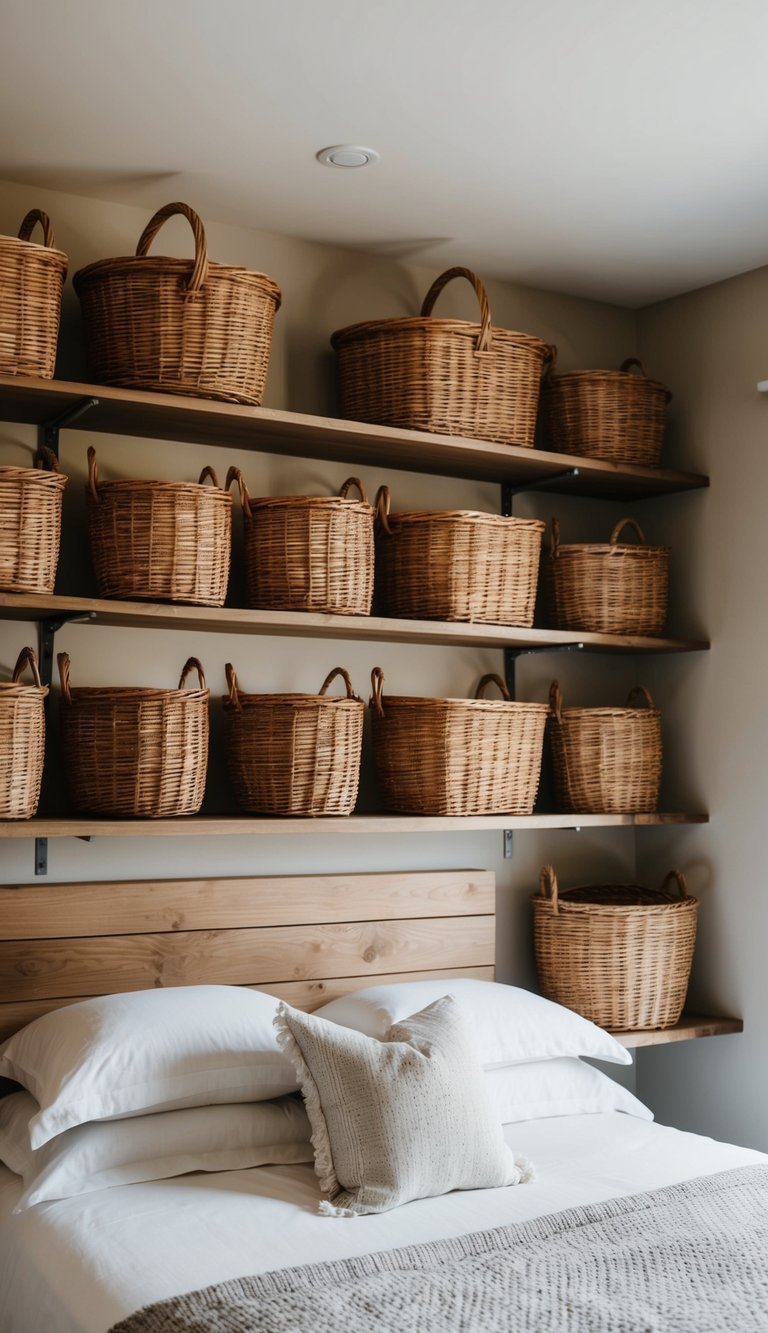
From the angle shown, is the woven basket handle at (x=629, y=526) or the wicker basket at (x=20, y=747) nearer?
the wicker basket at (x=20, y=747)

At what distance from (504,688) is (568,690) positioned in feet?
1.00

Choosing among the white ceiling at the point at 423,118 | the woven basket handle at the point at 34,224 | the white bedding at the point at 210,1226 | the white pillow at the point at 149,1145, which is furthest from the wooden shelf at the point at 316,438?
the white bedding at the point at 210,1226

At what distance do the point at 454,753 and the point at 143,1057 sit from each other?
98cm

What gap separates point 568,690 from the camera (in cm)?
348

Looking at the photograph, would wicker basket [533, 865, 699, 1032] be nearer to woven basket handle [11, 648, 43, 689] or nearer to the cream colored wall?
the cream colored wall

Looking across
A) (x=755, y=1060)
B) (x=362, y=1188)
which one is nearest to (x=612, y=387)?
(x=755, y=1060)

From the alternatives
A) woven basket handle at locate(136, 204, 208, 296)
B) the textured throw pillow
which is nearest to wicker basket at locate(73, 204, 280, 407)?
woven basket handle at locate(136, 204, 208, 296)

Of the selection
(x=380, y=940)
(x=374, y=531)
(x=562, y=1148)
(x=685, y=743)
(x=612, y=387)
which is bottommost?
(x=562, y=1148)

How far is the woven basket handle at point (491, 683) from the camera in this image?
3246 millimetres

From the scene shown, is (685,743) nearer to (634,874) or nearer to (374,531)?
(634,874)

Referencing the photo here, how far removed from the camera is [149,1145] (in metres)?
2.27

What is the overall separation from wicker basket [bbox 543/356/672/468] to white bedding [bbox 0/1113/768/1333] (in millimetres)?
1702

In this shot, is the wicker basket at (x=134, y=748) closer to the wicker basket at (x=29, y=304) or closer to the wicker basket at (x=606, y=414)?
the wicker basket at (x=29, y=304)

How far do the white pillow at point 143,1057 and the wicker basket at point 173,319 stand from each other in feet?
4.04
